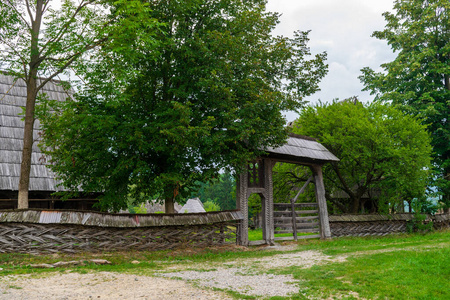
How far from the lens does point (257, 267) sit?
10594 millimetres

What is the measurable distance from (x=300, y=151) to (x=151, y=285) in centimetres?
1233

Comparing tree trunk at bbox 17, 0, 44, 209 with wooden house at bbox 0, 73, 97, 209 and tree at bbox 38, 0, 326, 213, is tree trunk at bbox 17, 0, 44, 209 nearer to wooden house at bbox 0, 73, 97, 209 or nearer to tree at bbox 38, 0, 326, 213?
tree at bbox 38, 0, 326, 213

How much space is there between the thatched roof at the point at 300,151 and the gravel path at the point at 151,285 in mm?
8487

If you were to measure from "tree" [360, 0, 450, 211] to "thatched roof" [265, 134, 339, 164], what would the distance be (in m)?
10.0

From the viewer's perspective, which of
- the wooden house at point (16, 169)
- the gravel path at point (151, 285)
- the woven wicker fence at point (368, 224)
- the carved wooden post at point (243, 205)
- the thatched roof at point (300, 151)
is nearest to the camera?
the gravel path at point (151, 285)

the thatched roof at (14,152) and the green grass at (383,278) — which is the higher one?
the thatched roof at (14,152)

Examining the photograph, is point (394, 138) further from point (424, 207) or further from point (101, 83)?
point (101, 83)

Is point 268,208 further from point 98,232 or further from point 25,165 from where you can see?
point 25,165

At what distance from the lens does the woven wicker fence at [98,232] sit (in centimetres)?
1074

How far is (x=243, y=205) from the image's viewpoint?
16672mm

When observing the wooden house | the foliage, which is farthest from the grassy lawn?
the foliage

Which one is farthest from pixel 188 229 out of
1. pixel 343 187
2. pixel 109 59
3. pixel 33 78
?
pixel 343 187

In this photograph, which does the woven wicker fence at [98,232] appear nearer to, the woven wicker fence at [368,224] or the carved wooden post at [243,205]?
the carved wooden post at [243,205]

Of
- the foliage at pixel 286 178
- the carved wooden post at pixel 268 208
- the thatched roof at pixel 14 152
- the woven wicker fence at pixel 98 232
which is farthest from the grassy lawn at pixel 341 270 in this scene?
the foliage at pixel 286 178
